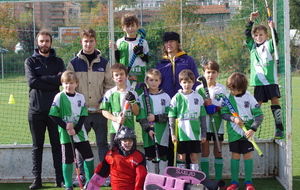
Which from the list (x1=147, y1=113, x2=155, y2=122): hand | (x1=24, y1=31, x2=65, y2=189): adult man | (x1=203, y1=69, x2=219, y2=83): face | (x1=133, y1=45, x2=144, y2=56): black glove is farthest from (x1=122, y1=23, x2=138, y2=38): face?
(x1=147, y1=113, x2=155, y2=122): hand

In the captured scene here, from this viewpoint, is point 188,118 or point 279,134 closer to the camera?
point 188,118

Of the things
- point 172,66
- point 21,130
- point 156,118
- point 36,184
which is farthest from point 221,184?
point 21,130

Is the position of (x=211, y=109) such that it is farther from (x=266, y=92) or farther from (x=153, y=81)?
(x=266, y=92)

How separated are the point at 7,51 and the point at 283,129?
33.6 ft

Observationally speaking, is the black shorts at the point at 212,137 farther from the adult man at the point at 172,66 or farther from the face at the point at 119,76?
the face at the point at 119,76

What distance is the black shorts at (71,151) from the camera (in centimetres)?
446

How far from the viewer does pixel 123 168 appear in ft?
13.8

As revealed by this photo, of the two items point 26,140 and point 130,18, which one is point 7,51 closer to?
point 26,140

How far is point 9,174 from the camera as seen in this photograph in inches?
205

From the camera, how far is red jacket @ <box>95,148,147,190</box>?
164 inches

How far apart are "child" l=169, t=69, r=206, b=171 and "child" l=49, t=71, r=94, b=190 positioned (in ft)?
3.14

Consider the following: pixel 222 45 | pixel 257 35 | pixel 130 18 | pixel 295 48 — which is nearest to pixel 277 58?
pixel 257 35

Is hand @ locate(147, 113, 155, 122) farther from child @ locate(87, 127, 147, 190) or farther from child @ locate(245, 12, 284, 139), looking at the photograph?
child @ locate(245, 12, 284, 139)

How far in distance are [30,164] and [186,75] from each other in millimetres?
2300
